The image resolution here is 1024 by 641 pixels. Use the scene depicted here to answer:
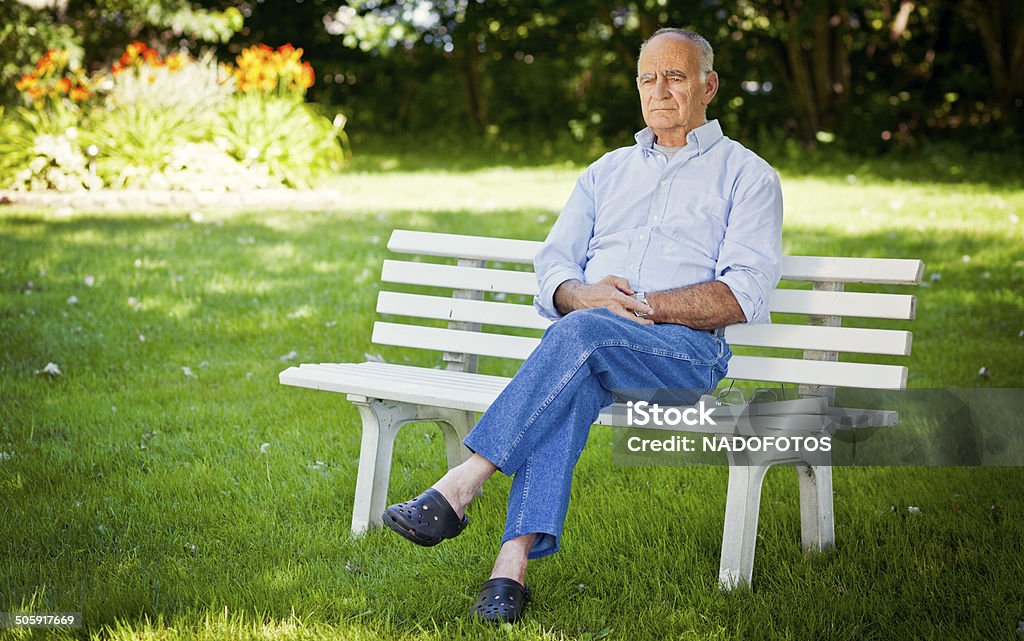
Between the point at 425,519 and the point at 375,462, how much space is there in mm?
697

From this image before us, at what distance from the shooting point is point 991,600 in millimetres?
2852

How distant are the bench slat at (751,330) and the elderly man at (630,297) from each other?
0.10 m

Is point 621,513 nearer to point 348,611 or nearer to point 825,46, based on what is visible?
point 348,611

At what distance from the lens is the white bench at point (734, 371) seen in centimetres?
309

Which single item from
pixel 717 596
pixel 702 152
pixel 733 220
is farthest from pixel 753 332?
pixel 717 596

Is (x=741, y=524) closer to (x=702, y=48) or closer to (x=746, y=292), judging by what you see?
(x=746, y=292)

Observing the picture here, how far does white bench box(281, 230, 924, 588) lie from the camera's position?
3.09 metres

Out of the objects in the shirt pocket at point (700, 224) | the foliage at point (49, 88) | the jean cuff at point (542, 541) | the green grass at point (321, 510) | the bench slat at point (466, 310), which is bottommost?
the green grass at point (321, 510)

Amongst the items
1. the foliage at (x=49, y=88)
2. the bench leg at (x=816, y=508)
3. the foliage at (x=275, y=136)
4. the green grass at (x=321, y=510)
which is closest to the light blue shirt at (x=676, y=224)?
the bench leg at (x=816, y=508)

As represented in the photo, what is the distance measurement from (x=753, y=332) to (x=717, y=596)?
0.91 metres

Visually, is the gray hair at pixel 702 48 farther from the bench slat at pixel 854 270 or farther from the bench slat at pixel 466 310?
the bench slat at pixel 466 310

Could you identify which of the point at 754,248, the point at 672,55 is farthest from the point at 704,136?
the point at 754,248

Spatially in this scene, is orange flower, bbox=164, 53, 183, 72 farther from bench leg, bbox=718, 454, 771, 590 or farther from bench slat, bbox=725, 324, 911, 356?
bench leg, bbox=718, 454, 771, 590

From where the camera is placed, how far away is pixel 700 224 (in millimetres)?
3438
